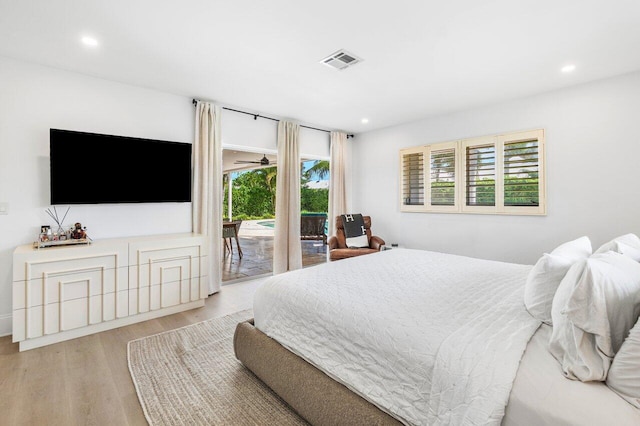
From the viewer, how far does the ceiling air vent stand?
2797 millimetres

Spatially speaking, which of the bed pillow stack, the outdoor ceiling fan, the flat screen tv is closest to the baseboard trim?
the flat screen tv

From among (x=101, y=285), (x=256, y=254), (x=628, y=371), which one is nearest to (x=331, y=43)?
(x=628, y=371)

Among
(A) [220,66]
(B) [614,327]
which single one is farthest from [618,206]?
(A) [220,66]

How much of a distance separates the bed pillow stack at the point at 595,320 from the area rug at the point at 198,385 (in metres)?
1.40

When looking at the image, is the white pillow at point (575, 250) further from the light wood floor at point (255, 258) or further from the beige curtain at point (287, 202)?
the light wood floor at point (255, 258)

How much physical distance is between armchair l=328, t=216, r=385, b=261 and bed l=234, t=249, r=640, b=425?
87.4 inches

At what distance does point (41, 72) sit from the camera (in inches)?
119

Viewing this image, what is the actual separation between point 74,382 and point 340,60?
3405 mm

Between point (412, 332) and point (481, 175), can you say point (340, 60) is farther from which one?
point (481, 175)

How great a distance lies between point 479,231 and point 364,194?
2.23m

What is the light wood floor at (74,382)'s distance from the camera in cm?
180

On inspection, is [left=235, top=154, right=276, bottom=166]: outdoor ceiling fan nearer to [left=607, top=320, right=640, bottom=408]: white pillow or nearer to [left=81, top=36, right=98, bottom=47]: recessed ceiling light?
[left=81, top=36, right=98, bottom=47]: recessed ceiling light

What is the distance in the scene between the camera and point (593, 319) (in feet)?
3.54

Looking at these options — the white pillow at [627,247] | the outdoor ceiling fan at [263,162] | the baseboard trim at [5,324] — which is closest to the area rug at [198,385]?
the baseboard trim at [5,324]
